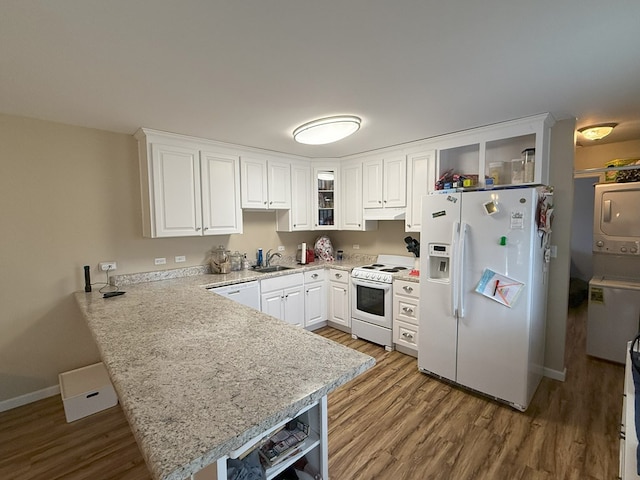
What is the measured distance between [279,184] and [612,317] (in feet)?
12.8

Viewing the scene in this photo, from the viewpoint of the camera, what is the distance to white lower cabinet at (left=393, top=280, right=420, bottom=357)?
121 inches

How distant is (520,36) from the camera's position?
137 centimetres

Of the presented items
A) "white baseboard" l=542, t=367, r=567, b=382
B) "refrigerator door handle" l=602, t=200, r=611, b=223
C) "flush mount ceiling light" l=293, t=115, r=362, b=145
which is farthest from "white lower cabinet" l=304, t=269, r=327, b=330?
"refrigerator door handle" l=602, t=200, r=611, b=223

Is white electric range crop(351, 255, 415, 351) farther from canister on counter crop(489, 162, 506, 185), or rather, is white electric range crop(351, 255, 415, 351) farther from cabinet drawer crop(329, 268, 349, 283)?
canister on counter crop(489, 162, 506, 185)

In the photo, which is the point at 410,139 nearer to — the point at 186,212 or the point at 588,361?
the point at 186,212

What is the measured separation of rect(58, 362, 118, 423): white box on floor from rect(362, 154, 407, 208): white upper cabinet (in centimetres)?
315

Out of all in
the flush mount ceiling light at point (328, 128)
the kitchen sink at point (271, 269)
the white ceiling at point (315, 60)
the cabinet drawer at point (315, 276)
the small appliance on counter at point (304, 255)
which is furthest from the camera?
the small appliance on counter at point (304, 255)

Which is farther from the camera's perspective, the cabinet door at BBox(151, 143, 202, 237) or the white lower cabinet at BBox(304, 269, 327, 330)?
the white lower cabinet at BBox(304, 269, 327, 330)

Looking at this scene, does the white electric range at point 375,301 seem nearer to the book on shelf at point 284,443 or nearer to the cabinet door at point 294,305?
the cabinet door at point 294,305

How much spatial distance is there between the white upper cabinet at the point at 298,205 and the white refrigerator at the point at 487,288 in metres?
1.73

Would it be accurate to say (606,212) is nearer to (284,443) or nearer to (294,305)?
(294,305)

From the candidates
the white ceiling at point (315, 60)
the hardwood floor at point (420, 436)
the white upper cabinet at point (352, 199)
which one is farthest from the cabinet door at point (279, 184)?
the hardwood floor at point (420, 436)

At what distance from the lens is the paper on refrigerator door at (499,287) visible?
7.29ft

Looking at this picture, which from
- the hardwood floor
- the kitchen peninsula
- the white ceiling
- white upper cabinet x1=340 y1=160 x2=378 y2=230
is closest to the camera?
the kitchen peninsula
